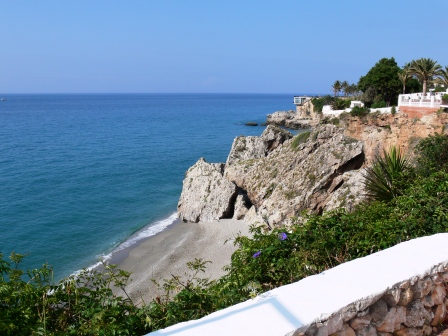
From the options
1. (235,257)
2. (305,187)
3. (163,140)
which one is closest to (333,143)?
(305,187)

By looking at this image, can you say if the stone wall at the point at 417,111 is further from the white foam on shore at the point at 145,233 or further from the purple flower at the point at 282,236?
the purple flower at the point at 282,236

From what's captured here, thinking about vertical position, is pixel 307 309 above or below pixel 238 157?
above

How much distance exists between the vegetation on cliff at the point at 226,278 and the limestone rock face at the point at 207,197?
18.6 m

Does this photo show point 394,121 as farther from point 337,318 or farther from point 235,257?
point 337,318

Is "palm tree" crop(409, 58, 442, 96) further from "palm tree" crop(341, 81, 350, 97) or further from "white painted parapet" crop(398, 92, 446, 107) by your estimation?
"palm tree" crop(341, 81, 350, 97)

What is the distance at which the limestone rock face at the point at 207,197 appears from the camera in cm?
2645

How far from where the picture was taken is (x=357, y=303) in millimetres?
3994

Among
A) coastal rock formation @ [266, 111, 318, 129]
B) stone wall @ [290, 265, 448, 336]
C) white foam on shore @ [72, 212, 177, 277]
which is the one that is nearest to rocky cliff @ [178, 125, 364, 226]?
white foam on shore @ [72, 212, 177, 277]

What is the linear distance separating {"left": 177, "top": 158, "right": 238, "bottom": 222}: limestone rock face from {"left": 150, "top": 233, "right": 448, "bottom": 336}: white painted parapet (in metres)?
21.3

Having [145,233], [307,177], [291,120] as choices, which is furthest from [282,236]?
[291,120]

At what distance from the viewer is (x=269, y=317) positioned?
373 centimetres

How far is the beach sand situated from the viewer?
1915cm

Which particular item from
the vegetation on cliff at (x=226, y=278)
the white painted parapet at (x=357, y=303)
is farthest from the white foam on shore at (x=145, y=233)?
the white painted parapet at (x=357, y=303)

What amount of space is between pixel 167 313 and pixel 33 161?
4854 centimetres
